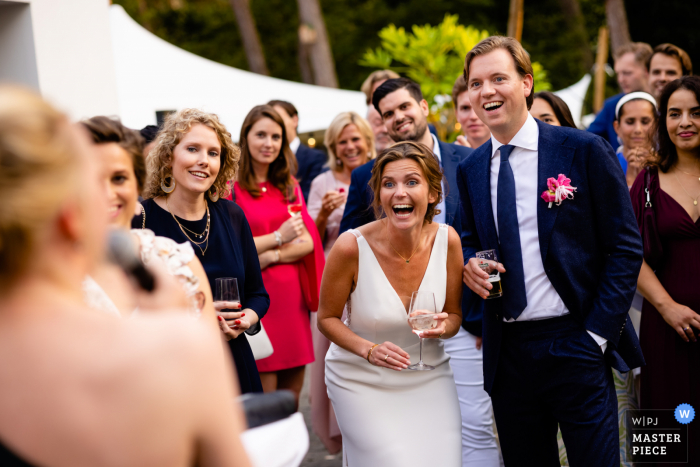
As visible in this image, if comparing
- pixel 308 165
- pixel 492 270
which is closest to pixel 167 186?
pixel 492 270

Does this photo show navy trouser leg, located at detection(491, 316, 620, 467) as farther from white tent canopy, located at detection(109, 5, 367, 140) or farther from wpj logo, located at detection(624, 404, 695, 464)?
white tent canopy, located at detection(109, 5, 367, 140)

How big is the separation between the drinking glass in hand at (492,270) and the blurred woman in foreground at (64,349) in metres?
2.12

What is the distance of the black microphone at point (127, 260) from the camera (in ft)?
5.07

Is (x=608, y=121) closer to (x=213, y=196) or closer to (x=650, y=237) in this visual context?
(x=650, y=237)

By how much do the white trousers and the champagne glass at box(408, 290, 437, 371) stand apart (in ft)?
3.56

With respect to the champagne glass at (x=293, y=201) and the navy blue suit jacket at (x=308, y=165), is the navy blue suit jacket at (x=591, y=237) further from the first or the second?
the navy blue suit jacket at (x=308, y=165)

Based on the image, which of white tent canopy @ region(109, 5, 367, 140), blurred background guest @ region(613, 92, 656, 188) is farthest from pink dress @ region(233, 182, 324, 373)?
white tent canopy @ region(109, 5, 367, 140)

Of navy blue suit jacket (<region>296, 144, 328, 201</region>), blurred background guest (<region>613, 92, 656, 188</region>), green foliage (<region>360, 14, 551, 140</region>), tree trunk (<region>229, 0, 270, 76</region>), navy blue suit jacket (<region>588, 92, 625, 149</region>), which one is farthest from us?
tree trunk (<region>229, 0, 270, 76</region>)

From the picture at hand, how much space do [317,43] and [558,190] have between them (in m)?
15.4

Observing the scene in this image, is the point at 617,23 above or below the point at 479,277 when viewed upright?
above

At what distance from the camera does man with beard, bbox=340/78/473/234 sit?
450 centimetres

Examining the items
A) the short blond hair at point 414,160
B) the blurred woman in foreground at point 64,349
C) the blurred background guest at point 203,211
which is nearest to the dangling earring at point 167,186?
the blurred background guest at point 203,211

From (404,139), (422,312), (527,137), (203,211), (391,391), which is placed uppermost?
(404,139)

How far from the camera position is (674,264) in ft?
13.2
